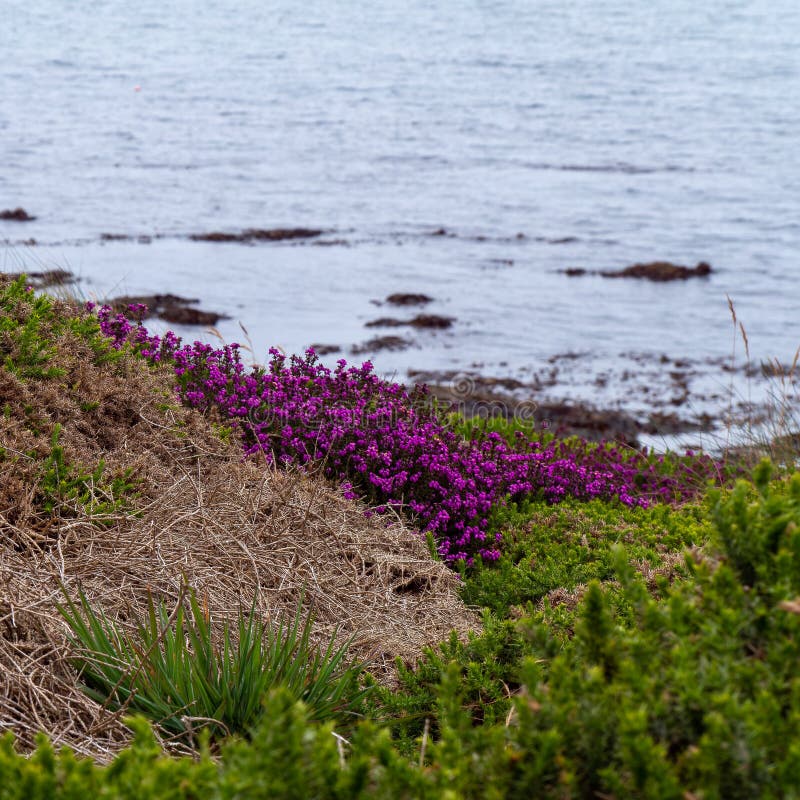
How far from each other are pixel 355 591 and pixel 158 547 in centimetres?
105

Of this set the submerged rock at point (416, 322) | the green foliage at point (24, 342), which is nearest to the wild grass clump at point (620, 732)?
the green foliage at point (24, 342)

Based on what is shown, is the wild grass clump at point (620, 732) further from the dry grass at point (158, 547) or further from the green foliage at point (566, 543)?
the green foliage at point (566, 543)

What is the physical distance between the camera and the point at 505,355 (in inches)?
551

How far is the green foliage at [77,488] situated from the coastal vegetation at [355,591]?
0.02 m

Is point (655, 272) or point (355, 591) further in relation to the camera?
point (655, 272)

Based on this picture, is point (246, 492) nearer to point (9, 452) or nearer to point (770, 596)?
point (9, 452)

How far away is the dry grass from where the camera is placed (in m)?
3.24

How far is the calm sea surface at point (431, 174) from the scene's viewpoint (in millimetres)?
16359

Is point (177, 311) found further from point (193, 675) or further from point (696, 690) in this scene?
point (696, 690)

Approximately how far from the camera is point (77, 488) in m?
4.16

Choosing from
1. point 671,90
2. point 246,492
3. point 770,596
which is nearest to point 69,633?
point 246,492

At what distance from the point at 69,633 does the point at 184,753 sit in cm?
74

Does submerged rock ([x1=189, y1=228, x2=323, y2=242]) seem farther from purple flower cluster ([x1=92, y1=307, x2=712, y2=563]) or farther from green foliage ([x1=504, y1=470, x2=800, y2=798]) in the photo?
green foliage ([x1=504, y1=470, x2=800, y2=798])

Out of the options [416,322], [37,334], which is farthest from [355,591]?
[416,322]
